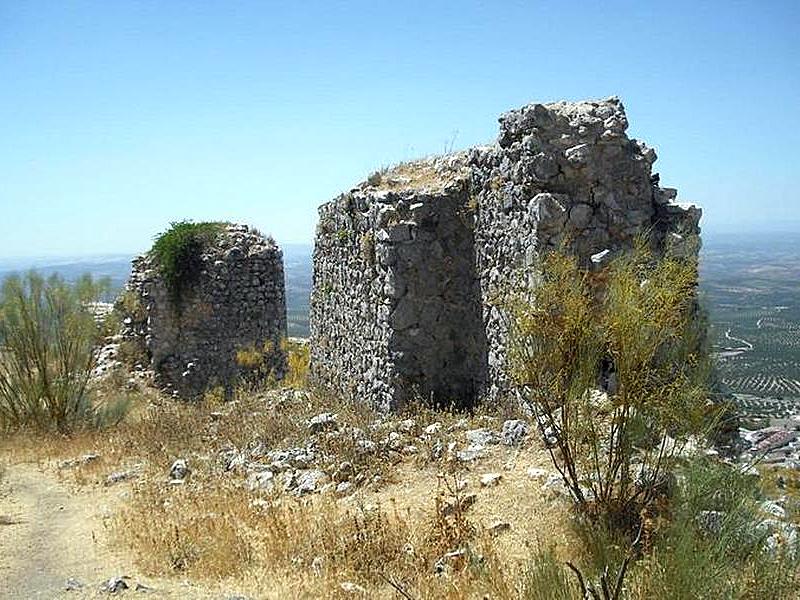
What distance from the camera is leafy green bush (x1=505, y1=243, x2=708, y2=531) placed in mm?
5074

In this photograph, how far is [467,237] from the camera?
9750mm

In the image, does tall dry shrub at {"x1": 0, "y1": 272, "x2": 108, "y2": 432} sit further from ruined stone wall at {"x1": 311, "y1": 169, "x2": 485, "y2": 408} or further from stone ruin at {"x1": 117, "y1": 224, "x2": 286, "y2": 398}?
ruined stone wall at {"x1": 311, "y1": 169, "x2": 485, "y2": 408}

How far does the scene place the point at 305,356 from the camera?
15.1m

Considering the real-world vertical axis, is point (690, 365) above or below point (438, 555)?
above

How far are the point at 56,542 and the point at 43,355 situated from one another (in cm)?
555

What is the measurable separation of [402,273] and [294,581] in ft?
15.8

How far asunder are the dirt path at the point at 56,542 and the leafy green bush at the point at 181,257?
276 inches

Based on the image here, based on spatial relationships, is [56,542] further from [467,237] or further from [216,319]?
[216,319]

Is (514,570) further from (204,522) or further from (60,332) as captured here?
(60,332)

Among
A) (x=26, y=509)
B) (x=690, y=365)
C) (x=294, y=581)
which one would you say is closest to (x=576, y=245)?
(x=690, y=365)

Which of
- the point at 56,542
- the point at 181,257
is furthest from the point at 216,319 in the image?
the point at 56,542

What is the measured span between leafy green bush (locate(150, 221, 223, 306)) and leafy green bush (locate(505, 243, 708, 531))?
40.0 ft

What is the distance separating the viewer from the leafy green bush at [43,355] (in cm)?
1191

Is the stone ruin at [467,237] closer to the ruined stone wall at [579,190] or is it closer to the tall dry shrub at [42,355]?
the ruined stone wall at [579,190]
